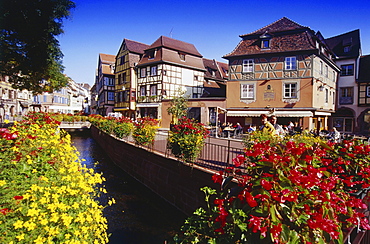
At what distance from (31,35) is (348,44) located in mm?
35741

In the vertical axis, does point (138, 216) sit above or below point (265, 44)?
below

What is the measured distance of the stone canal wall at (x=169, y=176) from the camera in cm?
852

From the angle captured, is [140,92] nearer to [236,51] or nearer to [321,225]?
[236,51]

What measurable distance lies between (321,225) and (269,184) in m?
0.53

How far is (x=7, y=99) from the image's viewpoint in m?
44.4

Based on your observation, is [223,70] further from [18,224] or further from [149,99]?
[18,224]

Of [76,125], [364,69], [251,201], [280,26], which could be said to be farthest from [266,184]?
[76,125]

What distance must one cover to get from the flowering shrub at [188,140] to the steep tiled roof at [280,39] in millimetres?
18689

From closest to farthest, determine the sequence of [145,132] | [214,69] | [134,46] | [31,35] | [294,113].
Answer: [145,132] → [31,35] → [294,113] → [134,46] → [214,69]

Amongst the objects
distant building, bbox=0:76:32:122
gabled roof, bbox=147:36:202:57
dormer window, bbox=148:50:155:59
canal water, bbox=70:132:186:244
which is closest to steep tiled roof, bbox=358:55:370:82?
gabled roof, bbox=147:36:202:57

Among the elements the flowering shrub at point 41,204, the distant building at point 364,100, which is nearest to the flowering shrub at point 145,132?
the flowering shrub at point 41,204

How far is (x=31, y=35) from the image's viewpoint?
52.8 ft

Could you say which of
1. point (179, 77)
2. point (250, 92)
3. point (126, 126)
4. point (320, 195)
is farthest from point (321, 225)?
point (179, 77)

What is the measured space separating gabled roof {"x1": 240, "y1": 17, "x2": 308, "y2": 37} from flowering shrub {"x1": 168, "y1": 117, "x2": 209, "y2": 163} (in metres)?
20.1
